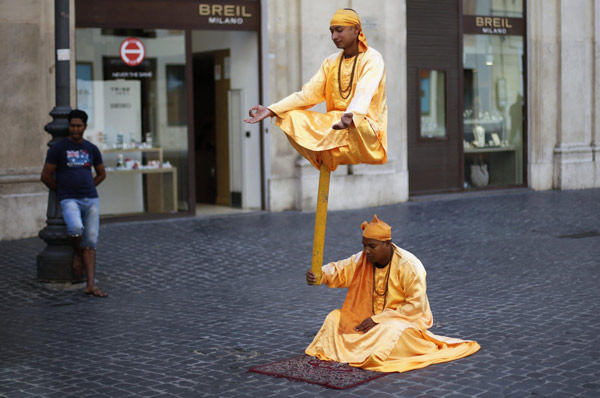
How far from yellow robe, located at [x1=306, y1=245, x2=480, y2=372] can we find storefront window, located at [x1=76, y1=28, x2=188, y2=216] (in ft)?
26.3

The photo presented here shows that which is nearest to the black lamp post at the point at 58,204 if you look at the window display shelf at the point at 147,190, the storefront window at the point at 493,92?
the window display shelf at the point at 147,190

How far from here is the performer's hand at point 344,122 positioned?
18.9 feet

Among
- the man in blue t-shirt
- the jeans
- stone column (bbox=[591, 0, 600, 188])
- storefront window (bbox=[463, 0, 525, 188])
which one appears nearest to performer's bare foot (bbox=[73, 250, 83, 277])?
the man in blue t-shirt

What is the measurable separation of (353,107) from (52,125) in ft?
15.0

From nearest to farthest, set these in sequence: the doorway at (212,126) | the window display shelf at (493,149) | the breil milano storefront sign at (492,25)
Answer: the doorway at (212,126), the breil milano storefront sign at (492,25), the window display shelf at (493,149)

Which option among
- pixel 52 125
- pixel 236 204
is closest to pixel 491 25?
pixel 236 204

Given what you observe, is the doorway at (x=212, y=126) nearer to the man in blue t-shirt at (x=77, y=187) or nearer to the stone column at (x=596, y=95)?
the man in blue t-shirt at (x=77, y=187)

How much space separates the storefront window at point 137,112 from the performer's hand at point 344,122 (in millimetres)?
8283

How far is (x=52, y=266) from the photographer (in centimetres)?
917

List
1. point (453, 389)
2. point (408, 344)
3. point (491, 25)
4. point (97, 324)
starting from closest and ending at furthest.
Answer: point (453, 389), point (408, 344), point (97, 324), point (491, 25)

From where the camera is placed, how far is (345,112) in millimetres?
5777

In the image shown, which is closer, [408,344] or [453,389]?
[453,389]

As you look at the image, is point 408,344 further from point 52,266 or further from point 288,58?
point 288,58

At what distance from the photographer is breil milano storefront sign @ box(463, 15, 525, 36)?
57.0 feet
